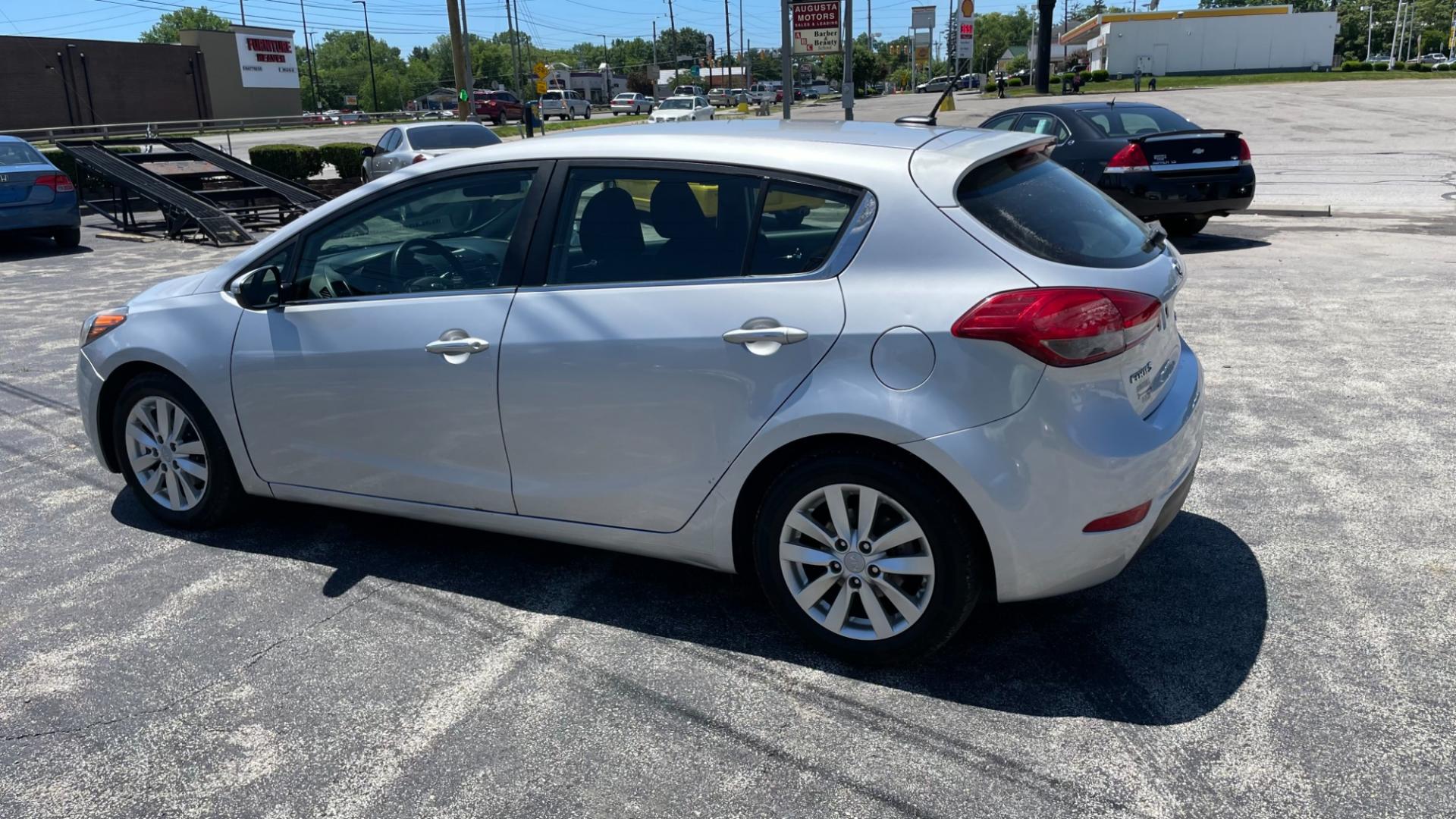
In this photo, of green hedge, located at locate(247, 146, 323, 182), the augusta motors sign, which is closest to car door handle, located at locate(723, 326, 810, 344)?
green hedge, located at locate(247, 146, 323, 182)

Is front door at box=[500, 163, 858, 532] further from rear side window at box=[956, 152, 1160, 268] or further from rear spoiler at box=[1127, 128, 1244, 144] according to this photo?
rear spoiler at box=[1127, 128, 1244, 144]

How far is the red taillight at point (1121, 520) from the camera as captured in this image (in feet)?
10.6

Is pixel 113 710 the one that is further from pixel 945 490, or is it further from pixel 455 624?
pixel 945 490

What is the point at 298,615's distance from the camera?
13.3ft

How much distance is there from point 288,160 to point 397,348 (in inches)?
895

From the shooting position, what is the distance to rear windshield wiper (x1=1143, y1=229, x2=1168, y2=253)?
3782mm

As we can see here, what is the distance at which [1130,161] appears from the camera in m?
11.9

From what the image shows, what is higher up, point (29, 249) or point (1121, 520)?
point (1121, 520)

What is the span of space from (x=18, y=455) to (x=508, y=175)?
3844 mm

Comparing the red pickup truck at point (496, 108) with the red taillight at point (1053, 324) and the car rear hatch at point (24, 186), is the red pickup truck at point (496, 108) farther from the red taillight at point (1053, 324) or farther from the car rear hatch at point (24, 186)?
the red taillight at point (1053, 324)

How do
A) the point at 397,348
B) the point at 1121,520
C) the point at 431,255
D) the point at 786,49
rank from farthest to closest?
the point at 786,49 < the point at 431,255 < the point at 397,348 < the point at 1121,520

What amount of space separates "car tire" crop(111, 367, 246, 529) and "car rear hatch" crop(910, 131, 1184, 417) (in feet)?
10.3

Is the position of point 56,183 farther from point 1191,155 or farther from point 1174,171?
point 1191,155

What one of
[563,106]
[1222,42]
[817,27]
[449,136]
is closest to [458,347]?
[449,136]
